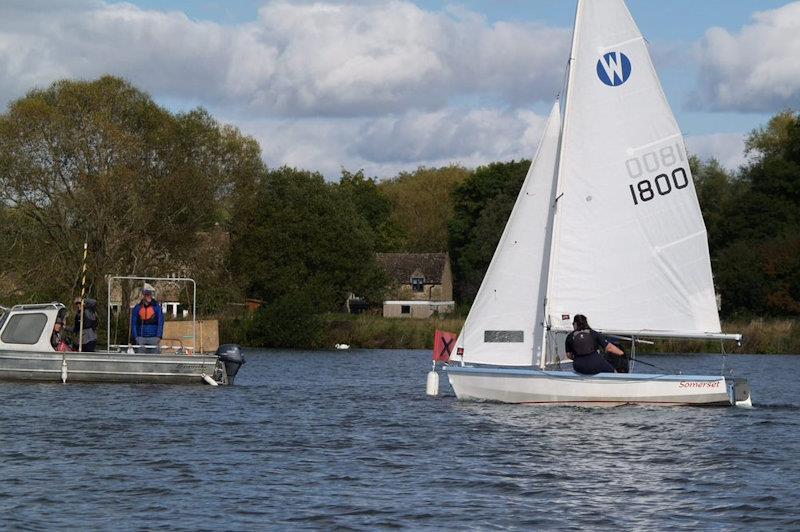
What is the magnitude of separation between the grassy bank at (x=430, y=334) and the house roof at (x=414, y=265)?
133 feet

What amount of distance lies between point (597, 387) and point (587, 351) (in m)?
0.75

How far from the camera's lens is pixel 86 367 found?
1177 inches

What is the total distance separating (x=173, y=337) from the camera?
106 ft

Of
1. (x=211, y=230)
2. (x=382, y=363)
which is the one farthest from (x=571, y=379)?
(x=211, y=230)

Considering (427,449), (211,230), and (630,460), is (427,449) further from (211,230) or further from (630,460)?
(211,230)

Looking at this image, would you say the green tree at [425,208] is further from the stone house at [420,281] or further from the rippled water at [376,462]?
the rippled water at [376,462]

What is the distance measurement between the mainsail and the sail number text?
176 cm

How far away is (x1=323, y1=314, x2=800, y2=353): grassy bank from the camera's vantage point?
59.2m

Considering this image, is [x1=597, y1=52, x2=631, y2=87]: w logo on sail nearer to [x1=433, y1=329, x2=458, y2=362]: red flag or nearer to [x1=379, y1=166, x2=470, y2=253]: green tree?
[x1=433, y1=329, x2=458, y2=362]: red flag

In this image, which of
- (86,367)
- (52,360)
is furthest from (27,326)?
(86,367)

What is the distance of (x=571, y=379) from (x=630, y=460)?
5.43 metres

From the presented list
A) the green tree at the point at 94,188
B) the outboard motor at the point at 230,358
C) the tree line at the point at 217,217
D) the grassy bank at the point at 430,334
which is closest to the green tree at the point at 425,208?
the tree line at the point at 217,217

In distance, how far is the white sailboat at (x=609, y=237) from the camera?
2641cm

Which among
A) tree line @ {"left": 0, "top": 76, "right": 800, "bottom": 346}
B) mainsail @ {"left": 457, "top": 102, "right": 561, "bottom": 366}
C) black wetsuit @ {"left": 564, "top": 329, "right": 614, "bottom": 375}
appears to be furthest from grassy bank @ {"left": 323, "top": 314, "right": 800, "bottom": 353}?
black wetsuit @ {"left": 564, "top": 329, "right": 614, "bottom": 375}
